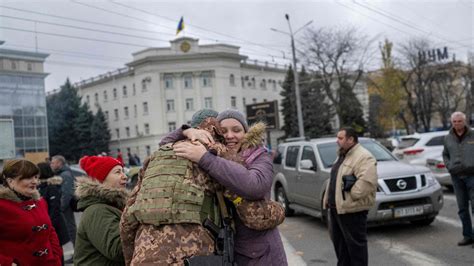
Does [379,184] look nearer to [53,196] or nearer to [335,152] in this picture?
[335,152]

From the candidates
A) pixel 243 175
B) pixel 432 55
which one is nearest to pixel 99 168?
pixel 243 175

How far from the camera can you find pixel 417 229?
8.12m

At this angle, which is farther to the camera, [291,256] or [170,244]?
[291,256]

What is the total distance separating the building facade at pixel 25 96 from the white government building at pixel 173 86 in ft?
98.7

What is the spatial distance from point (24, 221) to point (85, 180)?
3.39 feet

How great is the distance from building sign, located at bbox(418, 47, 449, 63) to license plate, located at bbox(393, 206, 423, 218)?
1517 inches

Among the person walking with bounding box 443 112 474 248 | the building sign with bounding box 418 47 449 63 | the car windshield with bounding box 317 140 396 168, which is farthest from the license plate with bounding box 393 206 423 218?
the building sign with bounding box 418 47 449 63

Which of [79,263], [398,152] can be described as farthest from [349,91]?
[79,263]

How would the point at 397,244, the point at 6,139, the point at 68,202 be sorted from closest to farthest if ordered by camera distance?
the point at 397,244 < the point at 68,202 < the point at 6,139

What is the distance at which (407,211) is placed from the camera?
7.62 m

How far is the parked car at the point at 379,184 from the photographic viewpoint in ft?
25.1

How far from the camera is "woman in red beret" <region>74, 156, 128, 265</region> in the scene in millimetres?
2623

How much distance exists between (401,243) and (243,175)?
5.91 m

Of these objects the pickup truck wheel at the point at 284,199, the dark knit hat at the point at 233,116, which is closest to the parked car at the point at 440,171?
the pickup truck wheel at the point at 284,199
